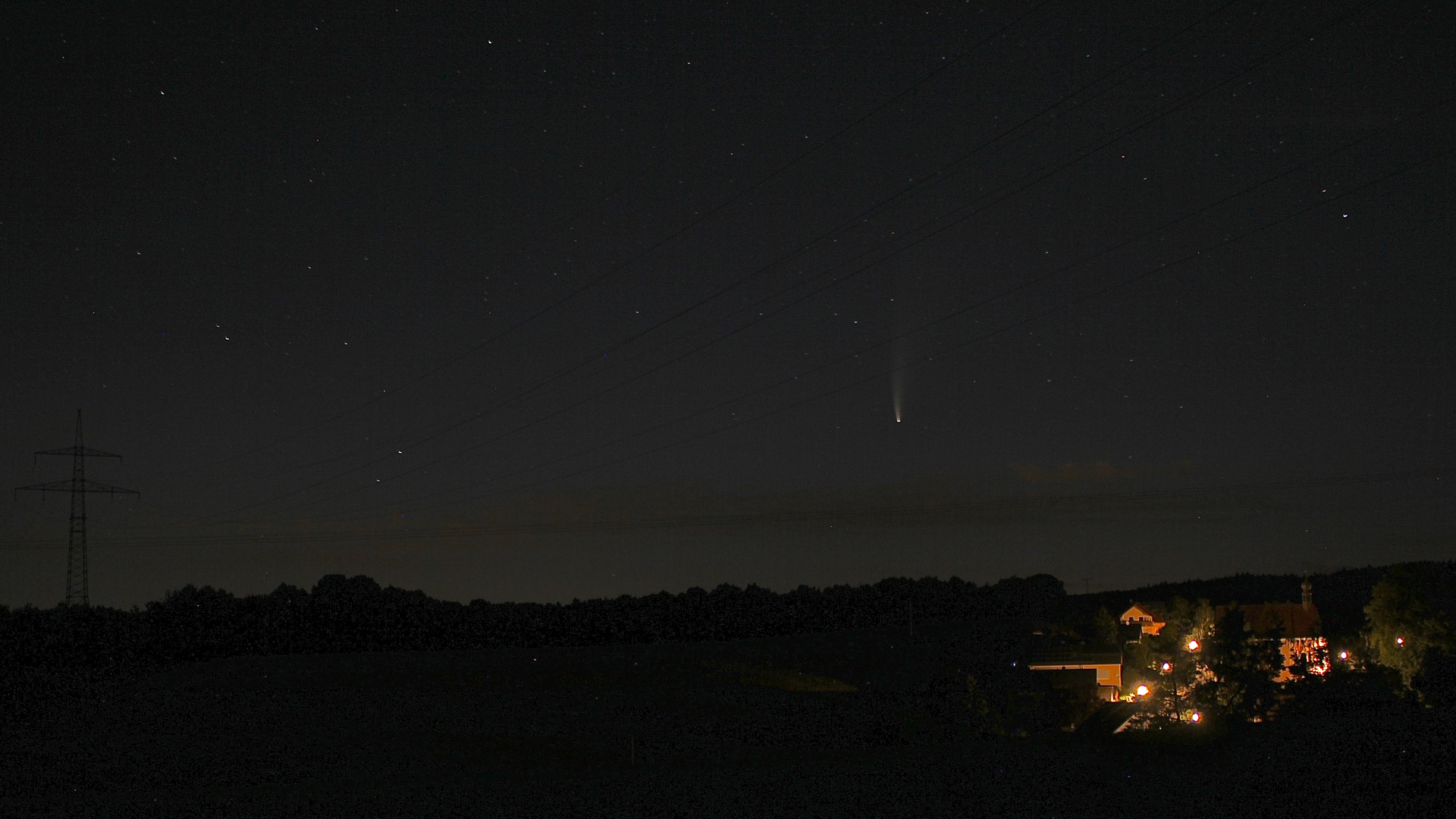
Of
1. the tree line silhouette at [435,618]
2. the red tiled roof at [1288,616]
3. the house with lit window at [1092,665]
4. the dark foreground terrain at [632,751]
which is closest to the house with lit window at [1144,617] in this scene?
the red tiled roof at [1288,616]

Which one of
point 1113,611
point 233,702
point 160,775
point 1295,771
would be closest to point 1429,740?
point 1295,771

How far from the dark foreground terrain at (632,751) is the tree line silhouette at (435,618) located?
41.4 feet

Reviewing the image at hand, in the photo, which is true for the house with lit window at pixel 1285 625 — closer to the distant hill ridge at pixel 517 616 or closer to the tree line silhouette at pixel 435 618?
the distant hill ridge at pixel 517 616

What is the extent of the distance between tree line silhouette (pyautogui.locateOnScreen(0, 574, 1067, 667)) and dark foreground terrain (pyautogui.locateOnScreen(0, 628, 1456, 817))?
12606mm

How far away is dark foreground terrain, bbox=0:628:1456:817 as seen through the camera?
20.8 metres

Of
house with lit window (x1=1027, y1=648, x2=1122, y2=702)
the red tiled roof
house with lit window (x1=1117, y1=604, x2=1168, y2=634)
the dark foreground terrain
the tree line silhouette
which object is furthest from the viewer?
Result: the tree line silhouette

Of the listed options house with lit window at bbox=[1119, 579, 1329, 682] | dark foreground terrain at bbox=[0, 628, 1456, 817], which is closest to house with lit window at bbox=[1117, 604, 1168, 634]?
house with lit window at bbox=[1119, 579, 1329, 682]

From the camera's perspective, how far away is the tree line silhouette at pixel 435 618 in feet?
267

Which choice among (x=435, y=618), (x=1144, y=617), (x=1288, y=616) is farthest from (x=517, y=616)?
(x=1288, y=616)

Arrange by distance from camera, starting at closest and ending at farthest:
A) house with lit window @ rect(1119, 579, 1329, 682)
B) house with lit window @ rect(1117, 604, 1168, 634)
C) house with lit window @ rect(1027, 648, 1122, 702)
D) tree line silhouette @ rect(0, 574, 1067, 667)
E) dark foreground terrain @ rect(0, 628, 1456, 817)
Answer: dark foreground terrain @ rect(0, 628, 1456, 817)
house with lit window @ rect(1119, 579, 1329, 682)
house with lit window @ rect(1027, 648, 1122, 702)
house with lit window @ rect(1117, 604, 1168, 634)
tree line silhouette @ rect(0, 574, 1067, 667)

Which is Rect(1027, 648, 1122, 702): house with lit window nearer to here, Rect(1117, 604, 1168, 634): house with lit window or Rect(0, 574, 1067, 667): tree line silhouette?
Rect(1117, 604, 1168, 634): house with lit window

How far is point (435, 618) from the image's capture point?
9550 cm

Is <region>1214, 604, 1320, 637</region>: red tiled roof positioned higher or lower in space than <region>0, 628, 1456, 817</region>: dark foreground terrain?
higher

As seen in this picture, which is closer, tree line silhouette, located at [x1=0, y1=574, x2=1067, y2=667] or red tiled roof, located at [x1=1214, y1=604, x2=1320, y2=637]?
red tiled roof, located at [x1=1214, y1=604, x2=1320, y2=637]
